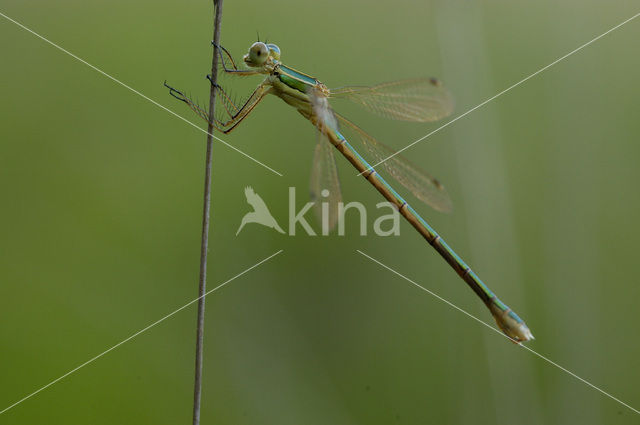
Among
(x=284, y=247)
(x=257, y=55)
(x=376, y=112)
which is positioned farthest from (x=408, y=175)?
(x=257, y=55)

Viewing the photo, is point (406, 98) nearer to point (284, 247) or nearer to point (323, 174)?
point (323, 174)

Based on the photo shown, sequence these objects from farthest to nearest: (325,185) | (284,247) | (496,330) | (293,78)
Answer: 1. (284,247)
2. (496,330)
3. (293,78)
4. (325,185)

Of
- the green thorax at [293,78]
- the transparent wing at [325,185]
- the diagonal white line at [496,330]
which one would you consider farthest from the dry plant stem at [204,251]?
the diagonal white line at [496,330]

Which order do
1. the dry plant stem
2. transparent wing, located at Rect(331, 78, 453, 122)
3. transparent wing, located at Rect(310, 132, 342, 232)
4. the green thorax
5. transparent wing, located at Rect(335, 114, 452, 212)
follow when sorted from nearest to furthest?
the dry plant stem, transparent wing, located at Rect(310, 132, 342, 232), the green thorax, transparent wing, located at Rect(335, 114, 452, 212), transparent wing, located at Rect(331, 78, 453, 122)

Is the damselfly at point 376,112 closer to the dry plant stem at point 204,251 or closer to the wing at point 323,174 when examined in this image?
the wing at point 323,174

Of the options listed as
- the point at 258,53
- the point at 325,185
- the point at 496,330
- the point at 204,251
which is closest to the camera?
the point at 204,251

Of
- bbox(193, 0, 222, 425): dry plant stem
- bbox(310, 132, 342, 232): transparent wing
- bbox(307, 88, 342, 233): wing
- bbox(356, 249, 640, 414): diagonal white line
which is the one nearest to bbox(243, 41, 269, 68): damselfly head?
bbox(307, 88, 342, 233): wing

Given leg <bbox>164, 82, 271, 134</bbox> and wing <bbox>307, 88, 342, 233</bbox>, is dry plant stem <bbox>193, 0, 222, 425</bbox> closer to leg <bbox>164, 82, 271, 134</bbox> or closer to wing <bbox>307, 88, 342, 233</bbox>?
leg <bbox>164, 82, 271, 134</bbox>
